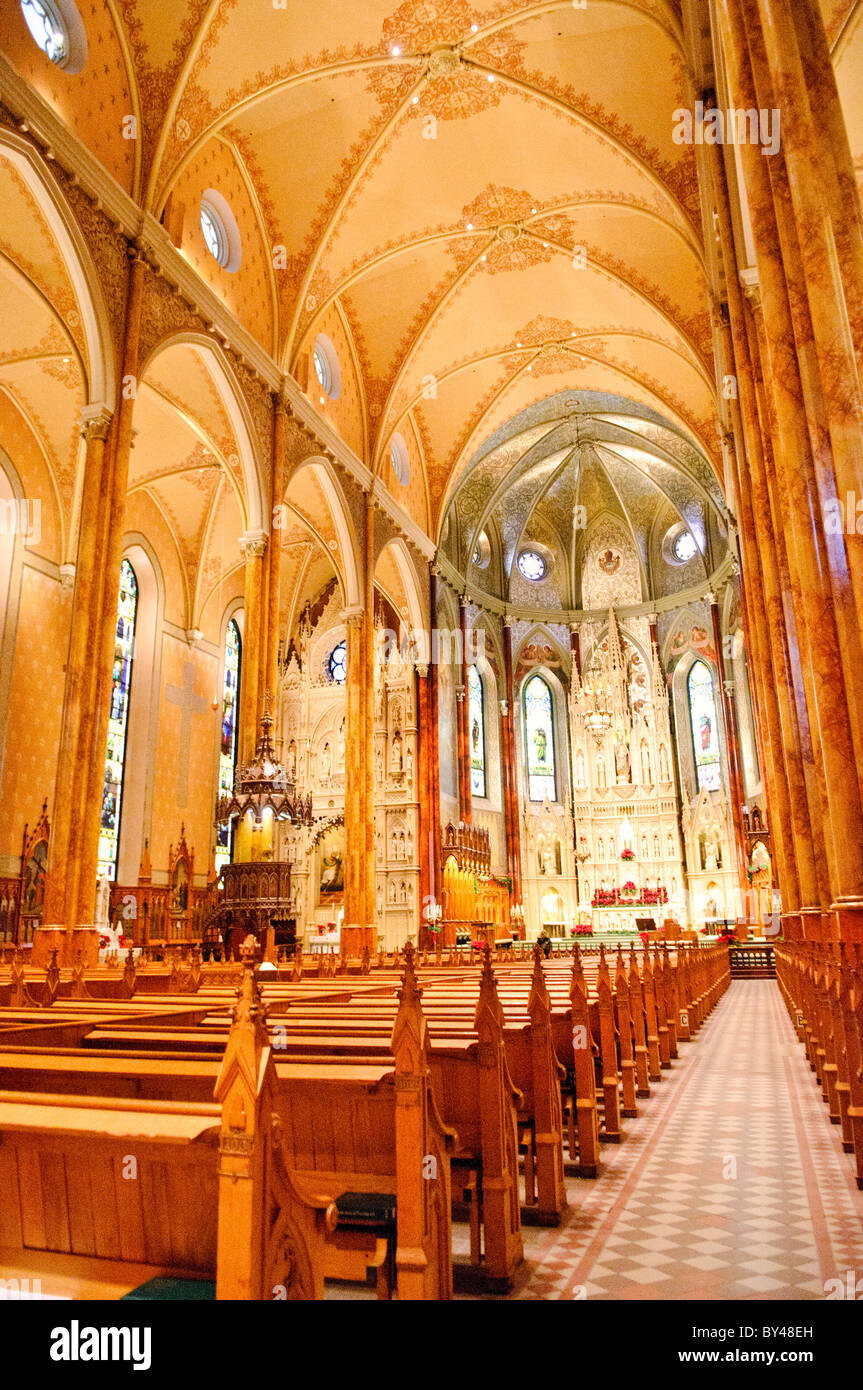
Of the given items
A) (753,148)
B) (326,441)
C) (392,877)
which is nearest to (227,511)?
(326,441)

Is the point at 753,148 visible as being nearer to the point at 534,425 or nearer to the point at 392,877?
the point at 392,877

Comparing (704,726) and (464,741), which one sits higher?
(704,726)

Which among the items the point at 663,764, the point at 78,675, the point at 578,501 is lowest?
the point at 78,675

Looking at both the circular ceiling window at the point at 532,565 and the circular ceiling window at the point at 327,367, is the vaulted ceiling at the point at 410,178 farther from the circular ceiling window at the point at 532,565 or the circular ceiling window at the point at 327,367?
the circular ceiling window at the point at 532,565

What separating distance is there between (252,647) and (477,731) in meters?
15.9

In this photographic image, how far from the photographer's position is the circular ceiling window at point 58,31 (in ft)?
37.7

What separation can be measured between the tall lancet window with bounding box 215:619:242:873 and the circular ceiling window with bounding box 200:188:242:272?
11.2 m

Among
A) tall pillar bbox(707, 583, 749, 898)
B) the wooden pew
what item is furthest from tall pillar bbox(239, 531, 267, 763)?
tall pillar bbox(707, 583, 749, 898)

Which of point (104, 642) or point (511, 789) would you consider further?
point (511, 789)

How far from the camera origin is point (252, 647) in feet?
51.8

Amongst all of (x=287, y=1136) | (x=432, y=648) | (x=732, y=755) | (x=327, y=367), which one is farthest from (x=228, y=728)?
(x=287, y=1136)

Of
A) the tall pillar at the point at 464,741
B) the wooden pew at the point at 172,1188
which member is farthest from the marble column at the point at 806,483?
the tall pillar at the point at 464,741

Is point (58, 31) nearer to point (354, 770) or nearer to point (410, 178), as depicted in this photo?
point (410, 178)
